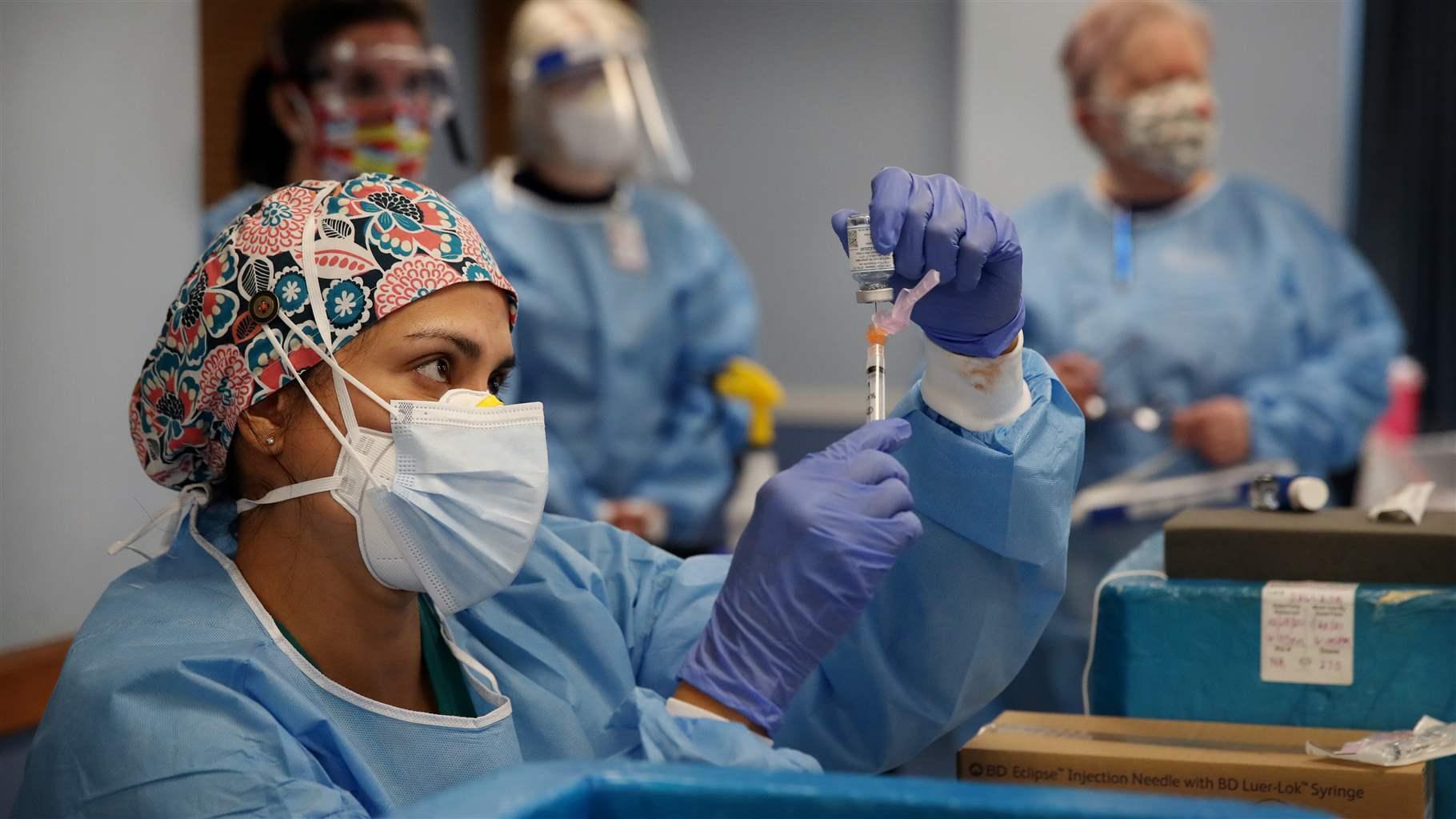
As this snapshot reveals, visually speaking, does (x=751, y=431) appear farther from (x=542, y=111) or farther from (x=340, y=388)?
(x=340, y=388)

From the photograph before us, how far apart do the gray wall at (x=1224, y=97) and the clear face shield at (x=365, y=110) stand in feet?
6.18

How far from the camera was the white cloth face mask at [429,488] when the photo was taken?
1.34 m

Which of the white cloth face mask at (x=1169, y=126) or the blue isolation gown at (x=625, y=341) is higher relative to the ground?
the white cloth face mask at (x=1169, y=126)

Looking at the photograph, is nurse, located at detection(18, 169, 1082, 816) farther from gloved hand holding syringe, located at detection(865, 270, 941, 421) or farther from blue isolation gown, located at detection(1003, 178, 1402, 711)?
blue isolation gown, located at detection(1003, 178, 1402, 711)

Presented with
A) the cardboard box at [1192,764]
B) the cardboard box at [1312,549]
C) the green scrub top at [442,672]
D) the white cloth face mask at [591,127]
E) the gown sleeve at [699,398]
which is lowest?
the gown sleeve at [699,398]

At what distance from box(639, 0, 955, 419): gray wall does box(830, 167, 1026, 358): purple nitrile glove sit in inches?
132

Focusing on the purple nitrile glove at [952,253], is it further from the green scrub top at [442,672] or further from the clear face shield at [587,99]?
the clear face shield at [587,99]

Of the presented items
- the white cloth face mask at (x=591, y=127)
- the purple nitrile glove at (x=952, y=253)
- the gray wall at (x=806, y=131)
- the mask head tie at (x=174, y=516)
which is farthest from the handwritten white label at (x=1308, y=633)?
the gray wall at (x=806, y=131)

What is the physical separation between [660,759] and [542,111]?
109 inches

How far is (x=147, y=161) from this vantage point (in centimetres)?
229

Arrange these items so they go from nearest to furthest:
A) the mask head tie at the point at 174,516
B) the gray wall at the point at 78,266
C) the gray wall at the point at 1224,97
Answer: the mask head tie at the point at 174,516, the gray wall at the point at 78,266, the gray wall at the point at 1224,97

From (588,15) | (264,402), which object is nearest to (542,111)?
(588,15)

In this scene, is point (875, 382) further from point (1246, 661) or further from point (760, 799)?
point (760, 799)

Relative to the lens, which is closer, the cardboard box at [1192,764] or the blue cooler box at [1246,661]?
the cardboard box at [1192,764]
